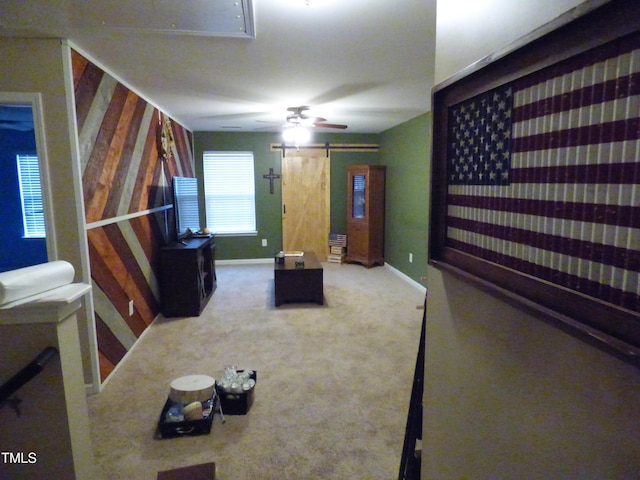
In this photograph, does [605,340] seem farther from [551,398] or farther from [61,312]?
[61,312]

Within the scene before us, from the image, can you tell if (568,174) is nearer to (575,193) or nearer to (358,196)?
(575,193)

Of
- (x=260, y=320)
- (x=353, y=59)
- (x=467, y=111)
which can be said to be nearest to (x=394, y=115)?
(x=353, y=59)

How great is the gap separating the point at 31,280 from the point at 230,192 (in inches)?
223

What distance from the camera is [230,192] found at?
677cm

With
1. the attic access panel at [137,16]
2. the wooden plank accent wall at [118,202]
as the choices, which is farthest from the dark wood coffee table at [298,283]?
the attic access panel at [137,16]

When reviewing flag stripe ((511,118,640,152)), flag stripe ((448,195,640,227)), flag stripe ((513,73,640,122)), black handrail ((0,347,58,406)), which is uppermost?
flag stripe ((513,73,640,122))

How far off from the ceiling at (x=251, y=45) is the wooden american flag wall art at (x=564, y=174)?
1.51 meters

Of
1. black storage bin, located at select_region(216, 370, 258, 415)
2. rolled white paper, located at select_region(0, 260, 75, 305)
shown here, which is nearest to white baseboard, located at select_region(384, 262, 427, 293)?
black storage bin, located at select_region(216, 370, 258, 415)

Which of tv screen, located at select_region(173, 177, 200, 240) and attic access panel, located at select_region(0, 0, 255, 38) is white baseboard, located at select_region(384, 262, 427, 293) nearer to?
tv screen, located at select_region(173, 177, 200, 240)

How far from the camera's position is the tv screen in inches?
170

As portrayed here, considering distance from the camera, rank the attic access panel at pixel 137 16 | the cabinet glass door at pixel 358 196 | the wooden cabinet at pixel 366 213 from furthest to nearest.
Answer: the cabinet glass door at pixel 358 196 < the wooden cabinet at pixel 366 213 < the attic access panel at pixel 137 16

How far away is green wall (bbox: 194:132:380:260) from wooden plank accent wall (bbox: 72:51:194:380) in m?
2.18

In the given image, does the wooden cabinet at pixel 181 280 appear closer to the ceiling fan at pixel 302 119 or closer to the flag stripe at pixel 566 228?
the ceiling fan at pixel 302 119

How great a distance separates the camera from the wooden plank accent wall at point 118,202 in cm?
274
